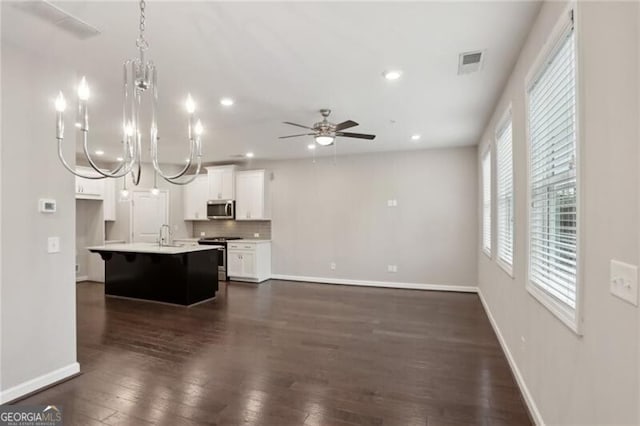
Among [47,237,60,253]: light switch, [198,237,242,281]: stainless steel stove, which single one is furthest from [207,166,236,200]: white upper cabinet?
[47,237,60,253]: light switch

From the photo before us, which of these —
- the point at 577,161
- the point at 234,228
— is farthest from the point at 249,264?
the point at 577,161

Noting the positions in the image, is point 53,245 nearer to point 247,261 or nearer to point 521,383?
point 521,383

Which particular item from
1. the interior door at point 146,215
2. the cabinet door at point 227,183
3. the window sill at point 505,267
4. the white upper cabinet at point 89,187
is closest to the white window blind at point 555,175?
the window sill at point 505,267

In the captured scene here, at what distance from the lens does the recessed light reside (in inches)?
114

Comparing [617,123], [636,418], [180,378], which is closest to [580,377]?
[636,418]

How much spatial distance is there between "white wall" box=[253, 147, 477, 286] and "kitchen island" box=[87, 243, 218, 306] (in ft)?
7.10

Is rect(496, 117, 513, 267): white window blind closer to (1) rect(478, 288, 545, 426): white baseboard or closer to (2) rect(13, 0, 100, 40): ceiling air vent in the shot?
(1) rect(478, 288, 545, 426): white baseboard

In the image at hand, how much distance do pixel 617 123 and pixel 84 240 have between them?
28.7 feet

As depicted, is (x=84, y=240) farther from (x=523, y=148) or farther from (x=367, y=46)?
(x=523, y=148)

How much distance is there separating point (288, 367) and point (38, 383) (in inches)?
78.2

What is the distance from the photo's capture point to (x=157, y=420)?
7.16 feet

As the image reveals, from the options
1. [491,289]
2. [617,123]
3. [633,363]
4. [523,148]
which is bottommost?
[491,289]

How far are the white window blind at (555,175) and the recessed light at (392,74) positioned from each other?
1072mm

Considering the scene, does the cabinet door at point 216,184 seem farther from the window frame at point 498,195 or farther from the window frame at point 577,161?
the window frame at point 577,161
